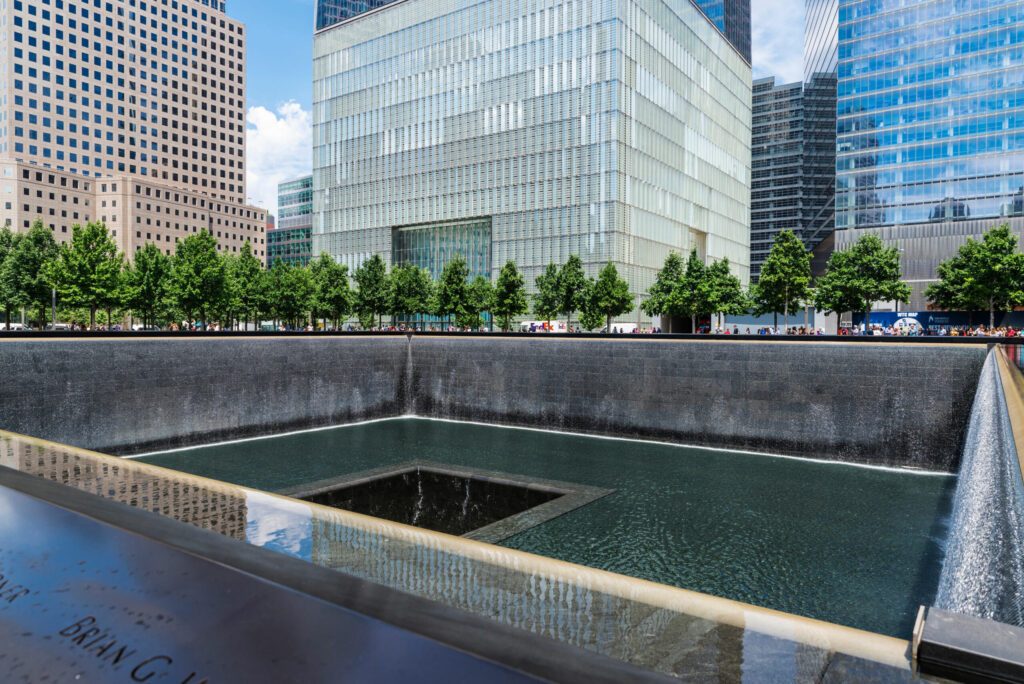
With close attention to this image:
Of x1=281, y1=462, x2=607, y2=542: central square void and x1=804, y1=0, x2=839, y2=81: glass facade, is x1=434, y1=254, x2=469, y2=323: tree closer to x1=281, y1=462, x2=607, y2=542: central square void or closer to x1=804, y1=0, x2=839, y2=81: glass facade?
x1=281, y1=462, x2=607, y2=542: central square void

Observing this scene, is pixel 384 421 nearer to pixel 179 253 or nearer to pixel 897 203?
pixel 179 253

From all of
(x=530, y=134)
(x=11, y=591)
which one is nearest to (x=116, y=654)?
(x=11, y=591)

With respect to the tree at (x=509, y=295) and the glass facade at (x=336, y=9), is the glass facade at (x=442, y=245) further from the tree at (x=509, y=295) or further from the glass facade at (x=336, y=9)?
the glass facade at (x=336, y=9)

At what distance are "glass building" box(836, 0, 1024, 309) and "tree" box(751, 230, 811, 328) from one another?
1220 inches

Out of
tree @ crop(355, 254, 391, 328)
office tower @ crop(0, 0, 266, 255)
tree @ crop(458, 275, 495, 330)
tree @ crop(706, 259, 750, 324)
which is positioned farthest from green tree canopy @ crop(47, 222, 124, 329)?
office tower @ crop(0, 0, 266, 255)

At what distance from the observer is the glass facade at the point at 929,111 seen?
75.9 meters

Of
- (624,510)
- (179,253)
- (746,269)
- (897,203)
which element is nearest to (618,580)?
(624,510)

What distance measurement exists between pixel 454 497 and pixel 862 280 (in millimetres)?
52397

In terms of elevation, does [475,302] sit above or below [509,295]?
below

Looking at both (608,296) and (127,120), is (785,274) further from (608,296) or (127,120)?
(127,120)

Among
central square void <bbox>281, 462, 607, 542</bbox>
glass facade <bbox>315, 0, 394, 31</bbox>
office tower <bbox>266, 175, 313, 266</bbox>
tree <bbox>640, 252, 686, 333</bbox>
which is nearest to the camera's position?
central square void <bbox>281, 462, 607, 542</bbox>

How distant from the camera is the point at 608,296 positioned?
2435 inches

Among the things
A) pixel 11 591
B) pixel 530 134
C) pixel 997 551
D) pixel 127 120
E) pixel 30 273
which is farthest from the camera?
pixel 127 120

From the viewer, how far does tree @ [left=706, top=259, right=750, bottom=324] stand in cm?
6153
